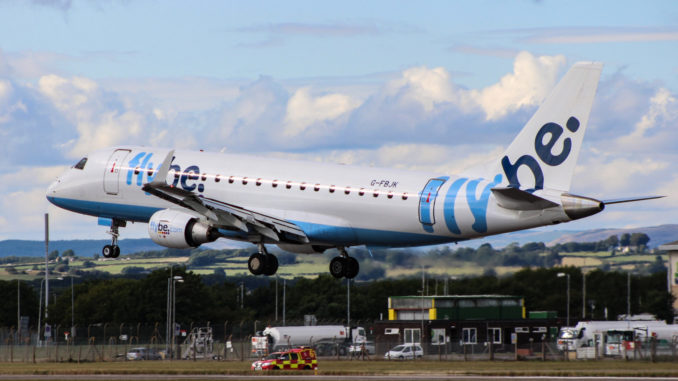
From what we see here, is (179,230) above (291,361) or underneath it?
above

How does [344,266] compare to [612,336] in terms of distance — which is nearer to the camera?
[344,266]

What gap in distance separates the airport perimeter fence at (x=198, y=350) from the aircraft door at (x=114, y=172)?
28.0 m

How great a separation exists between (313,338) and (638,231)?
1289 inches

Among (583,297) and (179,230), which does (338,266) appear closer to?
(179,230)

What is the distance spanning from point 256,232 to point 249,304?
12857 cm

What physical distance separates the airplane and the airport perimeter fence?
2759 centimetres

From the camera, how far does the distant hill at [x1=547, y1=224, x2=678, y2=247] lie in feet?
301

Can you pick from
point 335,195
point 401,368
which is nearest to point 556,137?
point 335,195

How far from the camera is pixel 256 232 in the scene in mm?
64750

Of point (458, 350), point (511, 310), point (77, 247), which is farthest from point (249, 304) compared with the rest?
point (458, 350)

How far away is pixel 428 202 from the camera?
5878cm

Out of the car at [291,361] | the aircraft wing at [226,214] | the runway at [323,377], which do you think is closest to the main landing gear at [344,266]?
the aircraft wing at [226,214]

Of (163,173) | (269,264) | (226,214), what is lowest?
(269,264)

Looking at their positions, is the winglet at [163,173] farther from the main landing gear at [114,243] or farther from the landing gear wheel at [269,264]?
the main landing gear at [114,243]
